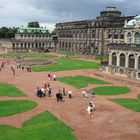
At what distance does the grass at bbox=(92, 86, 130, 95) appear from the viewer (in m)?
62.1

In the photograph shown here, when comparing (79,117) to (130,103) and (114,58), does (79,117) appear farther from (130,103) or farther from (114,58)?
(114,58)

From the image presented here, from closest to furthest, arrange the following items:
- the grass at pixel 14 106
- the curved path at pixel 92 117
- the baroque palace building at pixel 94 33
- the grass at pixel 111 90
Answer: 1. the curved path at pixel 92 117
2. the grass at pixel 14 106
3. the grass at pixel 111 90
4. the baroque palace building at pixel 94 33

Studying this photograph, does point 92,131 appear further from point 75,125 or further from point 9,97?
point 9,97

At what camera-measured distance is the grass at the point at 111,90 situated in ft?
204

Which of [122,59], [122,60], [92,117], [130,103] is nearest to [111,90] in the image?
[130,103]

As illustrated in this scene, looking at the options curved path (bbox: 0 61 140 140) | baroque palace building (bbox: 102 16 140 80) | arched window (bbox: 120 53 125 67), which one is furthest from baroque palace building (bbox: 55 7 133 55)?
curved path (bbox: 0 61 140 140)

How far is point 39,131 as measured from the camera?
36062 millimetres

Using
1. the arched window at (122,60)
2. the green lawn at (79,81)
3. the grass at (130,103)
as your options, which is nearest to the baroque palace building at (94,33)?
the arched window at (122,60)

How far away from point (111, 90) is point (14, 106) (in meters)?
22.7

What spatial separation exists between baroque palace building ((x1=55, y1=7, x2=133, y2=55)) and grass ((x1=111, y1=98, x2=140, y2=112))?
272ft

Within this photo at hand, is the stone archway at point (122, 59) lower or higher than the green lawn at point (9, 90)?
higher

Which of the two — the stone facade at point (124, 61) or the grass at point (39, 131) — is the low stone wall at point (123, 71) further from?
the grass at point (39, 131)

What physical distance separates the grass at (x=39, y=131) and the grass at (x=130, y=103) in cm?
1337

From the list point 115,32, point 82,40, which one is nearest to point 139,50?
point 115,32
